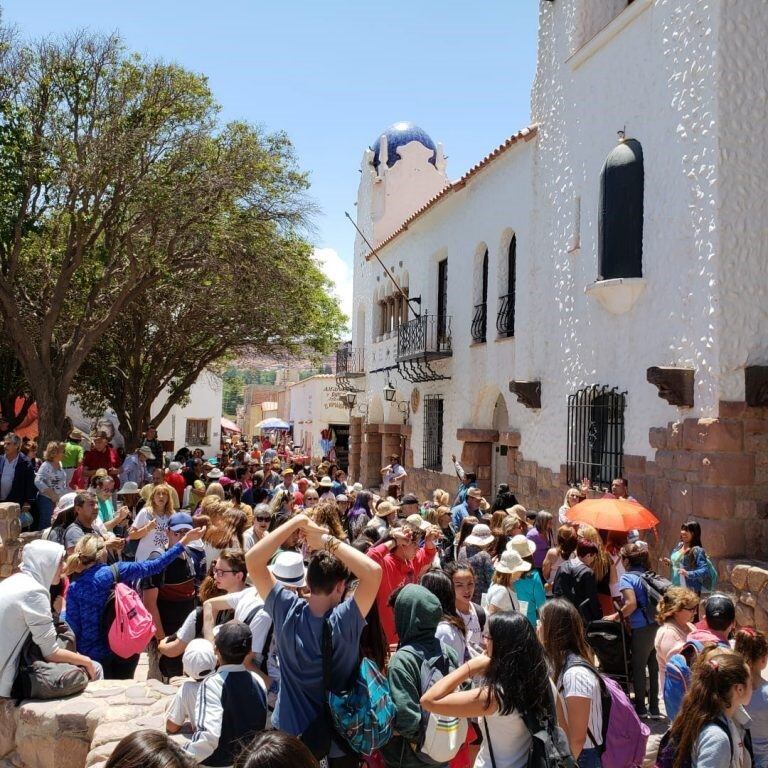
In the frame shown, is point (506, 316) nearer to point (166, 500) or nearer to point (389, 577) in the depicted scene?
point (166, 500)

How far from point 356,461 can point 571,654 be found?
24.9m

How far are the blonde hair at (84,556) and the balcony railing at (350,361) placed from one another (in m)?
21.7

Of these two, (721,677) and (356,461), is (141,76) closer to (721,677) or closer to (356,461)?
(721,677)

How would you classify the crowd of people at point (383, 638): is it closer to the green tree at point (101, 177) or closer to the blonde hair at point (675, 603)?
the blonde hair at point (675, 603)

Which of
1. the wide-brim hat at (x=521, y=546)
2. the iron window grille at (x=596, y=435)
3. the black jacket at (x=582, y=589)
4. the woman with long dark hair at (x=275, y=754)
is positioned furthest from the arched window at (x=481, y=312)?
the woman with long dark hair at (x=275, y=754)

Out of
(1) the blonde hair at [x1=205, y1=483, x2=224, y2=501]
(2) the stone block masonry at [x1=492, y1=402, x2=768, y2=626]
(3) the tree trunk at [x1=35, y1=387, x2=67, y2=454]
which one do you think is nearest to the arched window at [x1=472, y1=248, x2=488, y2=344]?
(2) the stone block masonry at [x1=492, y1=402, x2=768, y2=626]

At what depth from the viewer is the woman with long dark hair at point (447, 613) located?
4680mm

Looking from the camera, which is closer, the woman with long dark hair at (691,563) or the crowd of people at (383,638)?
the crowd of people at (383,638)

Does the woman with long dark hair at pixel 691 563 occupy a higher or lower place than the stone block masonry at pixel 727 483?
lower

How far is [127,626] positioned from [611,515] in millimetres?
4506

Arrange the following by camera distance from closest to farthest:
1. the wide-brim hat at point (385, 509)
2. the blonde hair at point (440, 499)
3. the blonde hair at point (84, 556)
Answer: the blonde hair at point (84, 556) → the wide-brim hat at point (385, 509) → the blonde hair at point (440, 499)

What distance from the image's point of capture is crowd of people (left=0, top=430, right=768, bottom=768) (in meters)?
3.41

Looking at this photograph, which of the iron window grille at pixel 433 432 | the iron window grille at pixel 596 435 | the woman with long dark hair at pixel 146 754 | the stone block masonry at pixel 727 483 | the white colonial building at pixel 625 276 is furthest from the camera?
the iron window grille at pixel 433 432

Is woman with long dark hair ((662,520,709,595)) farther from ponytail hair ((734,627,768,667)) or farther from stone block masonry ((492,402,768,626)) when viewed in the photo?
ponytail hair ((734,627,768,667))
